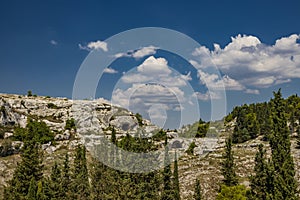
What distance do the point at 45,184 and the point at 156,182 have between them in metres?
14.7

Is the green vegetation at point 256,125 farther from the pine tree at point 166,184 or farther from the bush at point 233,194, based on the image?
the pine tree at point 166,184

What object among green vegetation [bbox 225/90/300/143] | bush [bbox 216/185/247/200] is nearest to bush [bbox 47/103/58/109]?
green vegetation [bbox 225/90/300/143]

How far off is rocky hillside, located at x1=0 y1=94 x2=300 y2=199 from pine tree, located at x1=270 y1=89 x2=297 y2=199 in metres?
19.8

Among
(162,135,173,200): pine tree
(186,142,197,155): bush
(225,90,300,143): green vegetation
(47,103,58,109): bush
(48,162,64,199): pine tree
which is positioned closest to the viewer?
(48,162,64,199): pine tree

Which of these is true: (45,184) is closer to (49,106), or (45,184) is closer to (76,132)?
(76,132)

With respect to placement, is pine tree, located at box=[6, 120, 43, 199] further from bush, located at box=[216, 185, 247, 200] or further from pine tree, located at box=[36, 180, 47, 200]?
bush, located at box=[216, 185, 247, 200]

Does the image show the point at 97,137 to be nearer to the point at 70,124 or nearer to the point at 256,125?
the point at 70,124

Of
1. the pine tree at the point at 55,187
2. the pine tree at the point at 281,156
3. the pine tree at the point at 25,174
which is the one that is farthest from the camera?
the pine tree at the point at 25,174

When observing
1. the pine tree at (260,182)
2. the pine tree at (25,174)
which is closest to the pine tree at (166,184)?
the pine tree at (260,182)

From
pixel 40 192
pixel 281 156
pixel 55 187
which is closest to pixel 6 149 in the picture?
pixel 55 187

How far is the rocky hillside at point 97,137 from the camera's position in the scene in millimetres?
64750

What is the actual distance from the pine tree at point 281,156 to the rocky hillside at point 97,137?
781 inches

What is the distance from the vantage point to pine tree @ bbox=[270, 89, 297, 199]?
34.2m

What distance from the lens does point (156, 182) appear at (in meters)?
43.7
